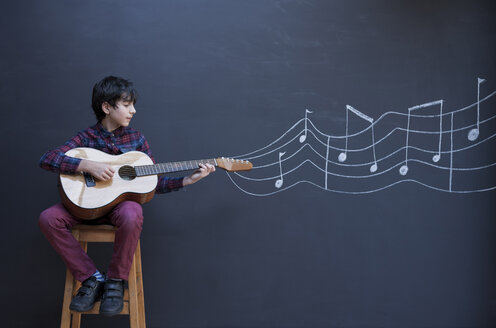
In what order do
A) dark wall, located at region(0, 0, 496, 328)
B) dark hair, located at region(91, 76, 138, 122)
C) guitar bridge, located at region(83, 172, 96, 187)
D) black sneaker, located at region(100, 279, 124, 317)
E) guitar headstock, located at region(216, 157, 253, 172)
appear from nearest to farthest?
black sneaker, located at region(100, 279, 124, 317), guitar bridge, located at region(83, 172, 96, 187), dark hair, located at region(91, 76, 138, 122), guitar headstock, located at region(216, 157, 253, 172), dark wall, located at region(0, 0, 496, 328)

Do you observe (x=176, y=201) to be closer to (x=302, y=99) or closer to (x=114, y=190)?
(x=114, y=190)

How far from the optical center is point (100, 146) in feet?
6.45

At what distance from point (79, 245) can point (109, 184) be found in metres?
0.27

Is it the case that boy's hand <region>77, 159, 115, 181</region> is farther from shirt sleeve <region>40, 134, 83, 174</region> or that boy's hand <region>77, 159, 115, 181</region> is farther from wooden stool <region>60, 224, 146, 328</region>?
wooden stool <region>60, 224, 146, 328</region>

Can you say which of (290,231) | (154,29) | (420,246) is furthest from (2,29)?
(420,246)

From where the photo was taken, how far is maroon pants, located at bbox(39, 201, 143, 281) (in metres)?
1.75

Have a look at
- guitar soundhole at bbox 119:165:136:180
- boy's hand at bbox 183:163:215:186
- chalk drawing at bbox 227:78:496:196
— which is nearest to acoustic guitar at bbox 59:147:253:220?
guitar soundhole at bbox 119:165:136:180

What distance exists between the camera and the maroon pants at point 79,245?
1745 mm

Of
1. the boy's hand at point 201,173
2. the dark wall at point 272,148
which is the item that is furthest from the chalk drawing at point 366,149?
the boy's hand at point 201,173

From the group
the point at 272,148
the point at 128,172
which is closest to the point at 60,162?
the point at 128,172

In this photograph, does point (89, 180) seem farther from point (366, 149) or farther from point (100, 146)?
point (366, 149)

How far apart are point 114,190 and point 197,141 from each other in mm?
682

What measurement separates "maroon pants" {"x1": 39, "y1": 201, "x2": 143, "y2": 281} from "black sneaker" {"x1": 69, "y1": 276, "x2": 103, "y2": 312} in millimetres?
32

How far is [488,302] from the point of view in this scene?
7.97ft
